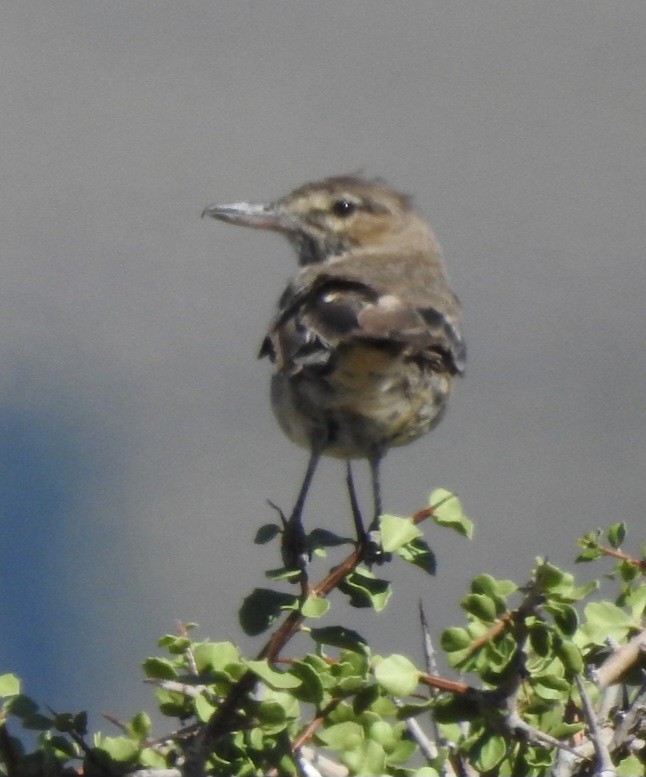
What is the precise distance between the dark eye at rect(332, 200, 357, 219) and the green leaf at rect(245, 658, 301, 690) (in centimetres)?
443

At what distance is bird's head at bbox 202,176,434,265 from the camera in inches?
271

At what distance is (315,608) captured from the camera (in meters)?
2.96

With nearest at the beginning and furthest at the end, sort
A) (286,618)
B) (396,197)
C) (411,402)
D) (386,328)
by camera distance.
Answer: (286,618) < (386,328) < (411,402) < (396,197)

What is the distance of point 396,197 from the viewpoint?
24.4 ft

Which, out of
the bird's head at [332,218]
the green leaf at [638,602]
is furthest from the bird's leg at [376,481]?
the bird's head at [332,218]

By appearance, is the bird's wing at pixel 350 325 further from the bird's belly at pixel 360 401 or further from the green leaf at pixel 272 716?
the green leaf at pixel 272 716

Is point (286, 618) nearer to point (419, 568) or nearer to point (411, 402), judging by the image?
point (419, 568)

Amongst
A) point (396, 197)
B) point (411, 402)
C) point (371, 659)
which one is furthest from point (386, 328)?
point (396, 197)

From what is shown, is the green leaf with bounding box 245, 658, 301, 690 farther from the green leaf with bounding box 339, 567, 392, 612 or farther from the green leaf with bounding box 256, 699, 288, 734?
the green leaf with bounding box 339, 567, 392, 612

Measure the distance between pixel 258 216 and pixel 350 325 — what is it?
8.40 ft

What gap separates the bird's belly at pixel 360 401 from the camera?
4465 millimetres

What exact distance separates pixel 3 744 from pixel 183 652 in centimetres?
67

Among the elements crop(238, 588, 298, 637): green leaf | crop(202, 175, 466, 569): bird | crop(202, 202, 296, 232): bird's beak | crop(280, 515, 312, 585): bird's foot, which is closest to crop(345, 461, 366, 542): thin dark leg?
crop(202, 175, 466, 569): bird

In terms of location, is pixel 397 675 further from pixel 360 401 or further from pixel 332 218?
pixel 332 218
